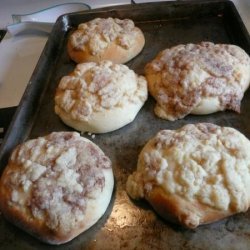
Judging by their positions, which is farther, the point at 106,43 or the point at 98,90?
the point at 106,43

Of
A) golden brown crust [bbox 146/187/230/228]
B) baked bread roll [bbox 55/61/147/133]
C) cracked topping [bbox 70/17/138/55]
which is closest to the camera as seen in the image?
golden brown crust [bbox 146/187/230/228]

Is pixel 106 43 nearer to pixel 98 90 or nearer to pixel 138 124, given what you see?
pixel 98 90

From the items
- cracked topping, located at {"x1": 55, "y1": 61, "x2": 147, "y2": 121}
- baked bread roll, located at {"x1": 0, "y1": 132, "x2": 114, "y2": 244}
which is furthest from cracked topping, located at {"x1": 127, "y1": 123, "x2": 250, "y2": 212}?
cracked topping, located at {"x1": 55, "y1": 61, "x2": 147, "y2": 121}

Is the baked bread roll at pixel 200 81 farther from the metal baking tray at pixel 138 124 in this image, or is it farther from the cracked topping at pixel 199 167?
the cracked topping at pixel 199 167

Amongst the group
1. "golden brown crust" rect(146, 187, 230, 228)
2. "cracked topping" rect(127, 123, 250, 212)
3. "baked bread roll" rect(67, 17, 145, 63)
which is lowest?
"golden brown crust" rect(146, 187, 230, 228)

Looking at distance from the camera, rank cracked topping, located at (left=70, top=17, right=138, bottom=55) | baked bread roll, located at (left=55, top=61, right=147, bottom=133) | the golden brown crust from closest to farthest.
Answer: the golden brown crust, baked bread roll, located at (left=55, top=61, right=147, bottom=133), cracked topping, located at (left=70, top=17, right=138, bottom=55)

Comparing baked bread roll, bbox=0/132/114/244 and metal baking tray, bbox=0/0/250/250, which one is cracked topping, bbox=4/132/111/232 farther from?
metal baking tray, bbox=0/0/250/250

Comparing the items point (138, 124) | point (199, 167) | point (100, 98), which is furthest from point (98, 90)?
point (199, 167)

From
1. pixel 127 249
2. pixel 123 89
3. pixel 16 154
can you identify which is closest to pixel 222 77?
pixel 123 89
